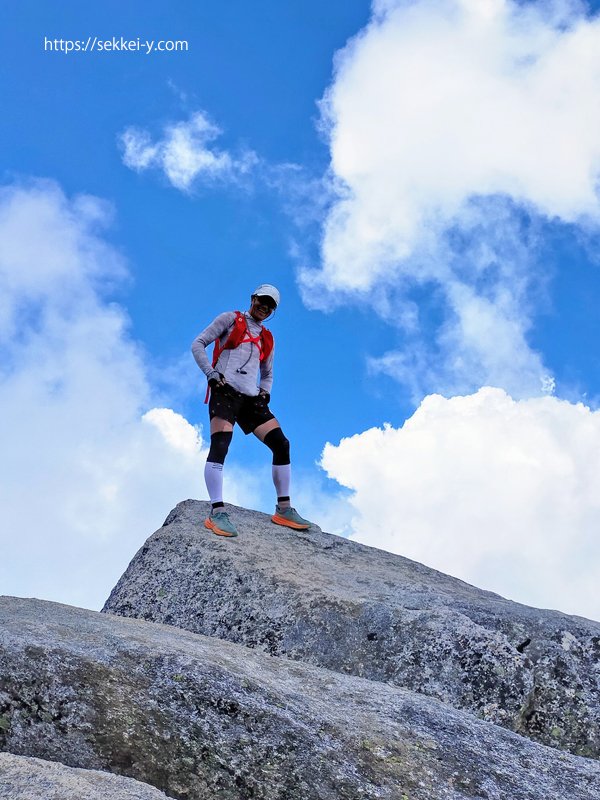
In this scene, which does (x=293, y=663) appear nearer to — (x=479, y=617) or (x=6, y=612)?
(x=6, y=612)

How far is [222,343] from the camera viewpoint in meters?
12.4

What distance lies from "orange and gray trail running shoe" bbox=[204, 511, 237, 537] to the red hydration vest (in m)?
2.03

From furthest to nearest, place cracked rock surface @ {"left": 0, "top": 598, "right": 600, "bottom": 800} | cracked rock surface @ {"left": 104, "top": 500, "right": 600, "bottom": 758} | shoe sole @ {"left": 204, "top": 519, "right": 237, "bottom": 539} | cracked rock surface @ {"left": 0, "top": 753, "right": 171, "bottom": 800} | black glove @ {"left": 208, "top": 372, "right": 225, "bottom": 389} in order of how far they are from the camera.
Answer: black glove @ {"left": 208, "top": 372, "right": 225, "bottom": 389}
shoe sole @ {"left": 204, "top": 519, "right": 237, "bottom": 539}
cracked rock surface @ {"left": 104, "top": 500, "right": 600, "bottom": 758}
cracked rock surface @ {"left": 0, "top": 598, "right": 600, "bottom": 800}
cracked rock surface @ {"left": 0, "top": 753, "right": 171, "bottom": 800}

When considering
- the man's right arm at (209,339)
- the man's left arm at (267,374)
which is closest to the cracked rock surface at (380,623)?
the man's right arm at (209,339)

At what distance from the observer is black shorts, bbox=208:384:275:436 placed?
39.2ft

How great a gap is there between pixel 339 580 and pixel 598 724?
11.7 feet

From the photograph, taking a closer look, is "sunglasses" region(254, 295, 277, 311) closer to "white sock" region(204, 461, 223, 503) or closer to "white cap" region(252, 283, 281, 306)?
"white cap" region(252, 283, 281, 306)

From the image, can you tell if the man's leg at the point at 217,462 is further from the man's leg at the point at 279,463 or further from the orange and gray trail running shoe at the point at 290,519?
the orange and gray trail running shoe at the point at 290,519

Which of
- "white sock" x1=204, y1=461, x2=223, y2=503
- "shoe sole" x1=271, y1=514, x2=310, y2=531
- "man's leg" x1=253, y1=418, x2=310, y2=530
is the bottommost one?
"shoe sole" x1=271, y1=514, x2=310, y2=531

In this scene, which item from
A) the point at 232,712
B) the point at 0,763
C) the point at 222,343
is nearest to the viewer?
the point at 0,763

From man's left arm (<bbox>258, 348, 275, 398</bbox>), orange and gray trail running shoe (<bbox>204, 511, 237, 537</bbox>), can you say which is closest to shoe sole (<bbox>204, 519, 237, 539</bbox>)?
orange and gray trail running shoe (<bbox>204, 511, 237, 537</bbox>)

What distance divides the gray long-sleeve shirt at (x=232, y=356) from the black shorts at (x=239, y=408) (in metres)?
0.13

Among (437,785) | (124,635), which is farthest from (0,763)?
(437,785)

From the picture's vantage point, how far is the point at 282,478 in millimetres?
12422
